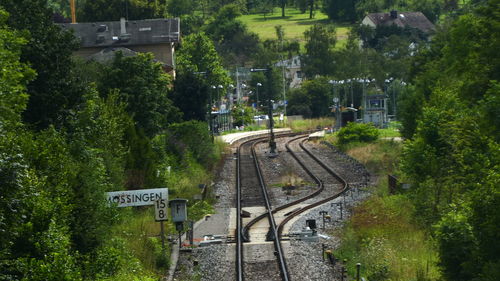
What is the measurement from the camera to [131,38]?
6994 centimetres

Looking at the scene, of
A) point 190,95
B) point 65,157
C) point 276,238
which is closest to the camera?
point 65,157

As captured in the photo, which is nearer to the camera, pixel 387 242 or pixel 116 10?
pixel 387 242

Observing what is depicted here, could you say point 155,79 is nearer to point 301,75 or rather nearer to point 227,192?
point 227,192

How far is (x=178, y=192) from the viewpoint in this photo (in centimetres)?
3350

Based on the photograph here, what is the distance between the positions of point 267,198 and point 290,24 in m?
131

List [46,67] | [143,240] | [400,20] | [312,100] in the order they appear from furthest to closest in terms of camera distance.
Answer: [400,20] < [312,100] < [46,67] < [143,240]

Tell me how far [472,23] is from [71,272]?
87.4 feet

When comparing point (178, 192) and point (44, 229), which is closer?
point (44, 229)

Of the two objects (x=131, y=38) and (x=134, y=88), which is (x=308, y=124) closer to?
(x=131, y=38)

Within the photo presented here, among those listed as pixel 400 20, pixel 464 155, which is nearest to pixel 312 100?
pixel 400 20

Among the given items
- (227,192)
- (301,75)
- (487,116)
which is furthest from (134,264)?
(301,75)

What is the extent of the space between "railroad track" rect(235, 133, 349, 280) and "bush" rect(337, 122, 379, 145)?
265 centimetres

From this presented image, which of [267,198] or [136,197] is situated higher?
[136,197]

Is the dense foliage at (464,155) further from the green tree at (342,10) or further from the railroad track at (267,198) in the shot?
the green tree at (342,10)
